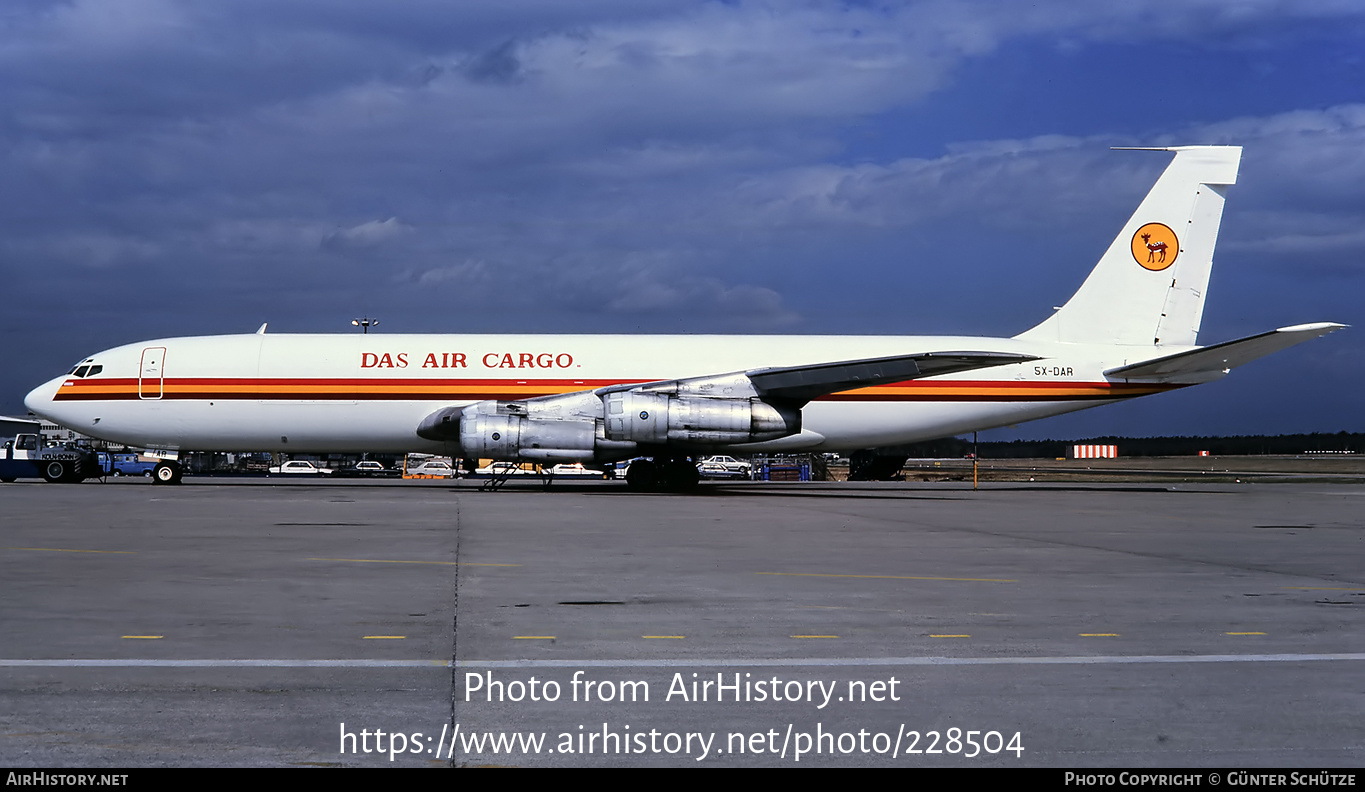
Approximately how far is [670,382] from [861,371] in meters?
4.84

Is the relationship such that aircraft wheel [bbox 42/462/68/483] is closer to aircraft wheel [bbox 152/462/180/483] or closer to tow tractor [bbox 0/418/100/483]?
tow tractor [bbox 0/418/100/483]

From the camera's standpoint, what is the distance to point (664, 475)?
30781 millimetres

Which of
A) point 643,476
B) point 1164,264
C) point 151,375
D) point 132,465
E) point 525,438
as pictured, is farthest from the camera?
point 132,465

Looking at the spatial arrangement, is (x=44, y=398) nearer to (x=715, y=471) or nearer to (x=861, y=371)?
(x=861, y=371)

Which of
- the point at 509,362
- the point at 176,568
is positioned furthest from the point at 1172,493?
the point at 176,568

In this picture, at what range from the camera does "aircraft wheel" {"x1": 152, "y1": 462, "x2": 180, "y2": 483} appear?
32875 millimetres

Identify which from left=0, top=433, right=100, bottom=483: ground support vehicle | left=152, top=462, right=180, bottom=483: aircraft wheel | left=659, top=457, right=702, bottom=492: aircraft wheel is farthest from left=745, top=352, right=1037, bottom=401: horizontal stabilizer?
left=0, top=433, right=100, bottom=483: ground support vehicle

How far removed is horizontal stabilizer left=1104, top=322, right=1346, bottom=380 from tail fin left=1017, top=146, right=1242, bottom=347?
192cm

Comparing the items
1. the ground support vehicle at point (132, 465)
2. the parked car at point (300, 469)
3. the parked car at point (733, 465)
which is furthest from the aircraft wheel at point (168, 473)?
the parked car at point (300, 469)

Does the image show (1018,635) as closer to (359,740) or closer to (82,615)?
(359,740)

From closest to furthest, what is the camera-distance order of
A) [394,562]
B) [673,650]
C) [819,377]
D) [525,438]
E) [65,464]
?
[673,650]
[394,562]
[525,438]
[819,377]
[65,464]

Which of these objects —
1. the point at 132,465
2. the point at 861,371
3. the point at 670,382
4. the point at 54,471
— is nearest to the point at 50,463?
the point at 54,471

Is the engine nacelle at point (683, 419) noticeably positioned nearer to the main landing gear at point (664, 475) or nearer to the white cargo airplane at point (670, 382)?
the white cargo airplane at point (670, 382)
